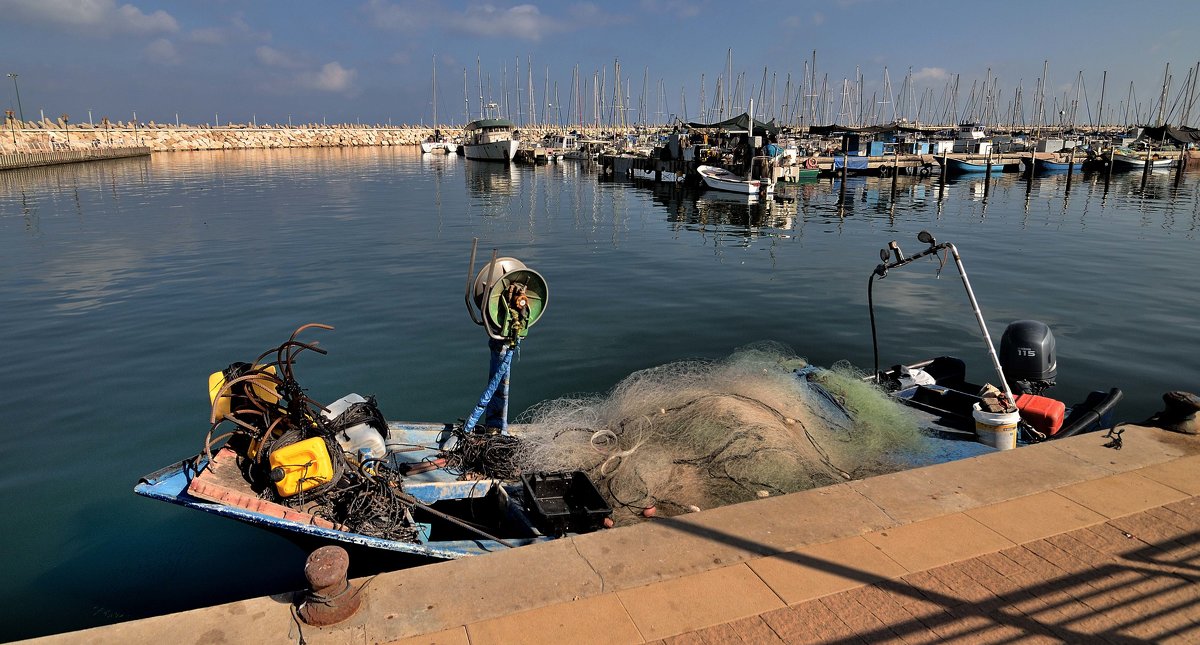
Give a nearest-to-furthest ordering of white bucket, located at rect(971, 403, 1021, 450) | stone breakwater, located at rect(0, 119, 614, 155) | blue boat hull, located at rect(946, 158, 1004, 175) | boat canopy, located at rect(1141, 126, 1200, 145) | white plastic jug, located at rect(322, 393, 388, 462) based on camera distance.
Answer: white plastic jug, located at rect(322, 393, 388, 462) < white bucket, located at rect(971, 403, 1021, 450) < boat canopy, located at rect(1141, 126, 1200, 145) < blue boat hull, located at rect(946, 158, 1004, 175) < stone breakwater, located at rect(0, 119, 614, 155)

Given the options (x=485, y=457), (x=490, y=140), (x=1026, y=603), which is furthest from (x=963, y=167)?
(x=1026, y=603)

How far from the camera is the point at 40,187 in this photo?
4712cm

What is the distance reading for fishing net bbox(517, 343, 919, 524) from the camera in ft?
21.2

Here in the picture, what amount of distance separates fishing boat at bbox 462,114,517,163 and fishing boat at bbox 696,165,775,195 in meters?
40.6

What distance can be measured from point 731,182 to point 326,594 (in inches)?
1770

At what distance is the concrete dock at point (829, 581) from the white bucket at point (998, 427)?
1639mm

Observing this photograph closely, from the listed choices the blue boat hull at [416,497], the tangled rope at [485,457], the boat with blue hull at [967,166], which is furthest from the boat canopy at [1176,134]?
the blue boat hull at [416,497]

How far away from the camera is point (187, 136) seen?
11562cm

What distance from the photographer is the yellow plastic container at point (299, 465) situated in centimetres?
540

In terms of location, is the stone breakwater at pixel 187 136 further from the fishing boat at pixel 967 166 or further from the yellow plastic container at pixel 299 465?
the yellow plastic container at pixel 299 465

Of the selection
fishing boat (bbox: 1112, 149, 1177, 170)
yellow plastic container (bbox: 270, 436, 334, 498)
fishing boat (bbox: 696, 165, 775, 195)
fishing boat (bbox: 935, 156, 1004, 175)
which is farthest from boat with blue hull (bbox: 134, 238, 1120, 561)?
fishing boat (bbox: 1112, 149, 1177, 170)

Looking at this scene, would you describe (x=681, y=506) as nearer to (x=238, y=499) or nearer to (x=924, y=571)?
(x=924, y=571)

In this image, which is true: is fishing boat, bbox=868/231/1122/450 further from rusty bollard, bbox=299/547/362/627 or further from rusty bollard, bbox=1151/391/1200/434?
rusty bollard, bbox=299/547/362/627

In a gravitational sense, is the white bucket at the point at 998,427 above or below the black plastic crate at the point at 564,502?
above
